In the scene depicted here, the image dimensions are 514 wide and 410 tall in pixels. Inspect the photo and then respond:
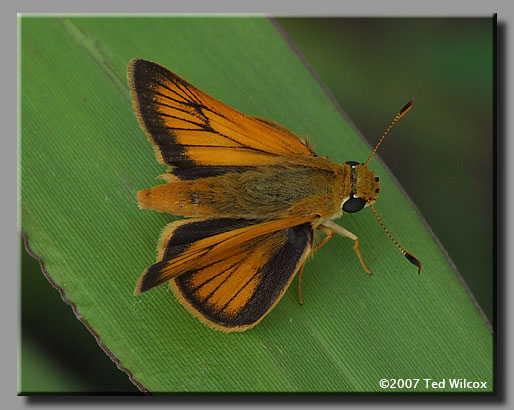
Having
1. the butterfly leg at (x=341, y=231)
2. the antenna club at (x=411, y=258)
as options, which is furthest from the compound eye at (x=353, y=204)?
the antenna club at (x=411, y=258)

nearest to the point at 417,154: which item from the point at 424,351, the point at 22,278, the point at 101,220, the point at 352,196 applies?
the point at 352,196

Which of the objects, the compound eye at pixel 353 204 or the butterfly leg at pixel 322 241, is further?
the butterfly leg at pixel 322 241

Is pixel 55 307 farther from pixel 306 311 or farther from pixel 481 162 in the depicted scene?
pixel 481 162

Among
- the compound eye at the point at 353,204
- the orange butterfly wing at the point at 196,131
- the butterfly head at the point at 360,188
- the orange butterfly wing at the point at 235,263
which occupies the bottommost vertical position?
the orange butterfly wing at the point at 235,263

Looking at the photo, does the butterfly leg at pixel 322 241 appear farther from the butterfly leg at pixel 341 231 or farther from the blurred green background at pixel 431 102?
the blurred green background at pixel 431 102

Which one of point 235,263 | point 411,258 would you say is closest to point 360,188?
point 411,258

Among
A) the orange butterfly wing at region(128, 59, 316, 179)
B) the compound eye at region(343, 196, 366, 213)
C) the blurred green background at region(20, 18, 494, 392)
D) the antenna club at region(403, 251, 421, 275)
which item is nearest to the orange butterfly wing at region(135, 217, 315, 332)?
the compound eye at region(343, 196, 366, 213)

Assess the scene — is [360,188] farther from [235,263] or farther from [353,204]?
[235,263]
